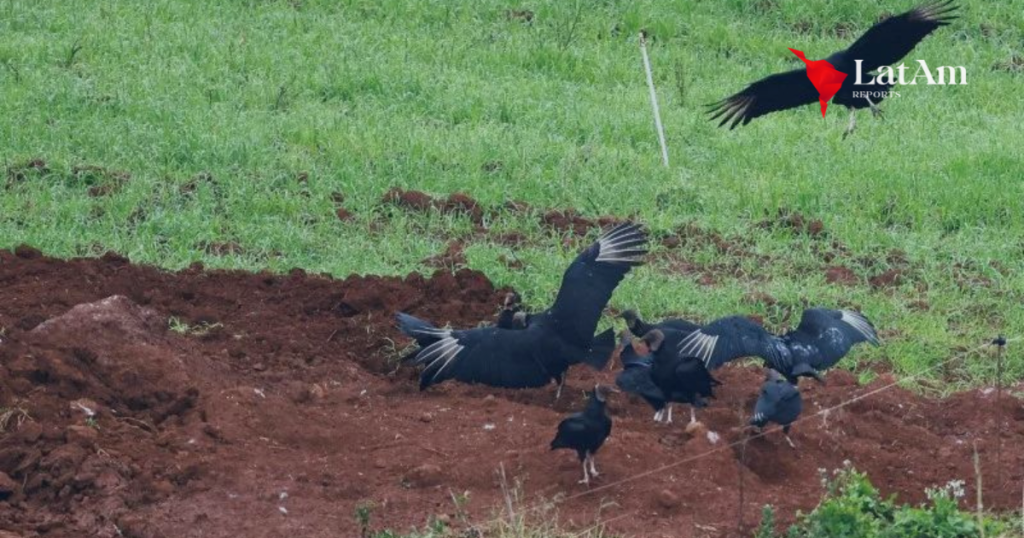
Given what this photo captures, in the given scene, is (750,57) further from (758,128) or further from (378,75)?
(378,75)

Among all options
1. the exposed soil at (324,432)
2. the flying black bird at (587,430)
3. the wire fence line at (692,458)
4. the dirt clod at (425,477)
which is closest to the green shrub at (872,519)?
the exposed soil at (324,432)

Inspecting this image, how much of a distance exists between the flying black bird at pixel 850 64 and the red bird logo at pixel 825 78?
2cm

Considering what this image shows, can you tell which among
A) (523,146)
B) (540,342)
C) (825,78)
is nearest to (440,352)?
(540,342)

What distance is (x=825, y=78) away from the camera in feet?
33.6

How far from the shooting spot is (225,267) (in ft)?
32.0

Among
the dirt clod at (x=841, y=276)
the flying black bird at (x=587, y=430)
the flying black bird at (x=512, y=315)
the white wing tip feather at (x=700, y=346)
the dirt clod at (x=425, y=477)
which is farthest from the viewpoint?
the dirt clod at (x=841, y=276)

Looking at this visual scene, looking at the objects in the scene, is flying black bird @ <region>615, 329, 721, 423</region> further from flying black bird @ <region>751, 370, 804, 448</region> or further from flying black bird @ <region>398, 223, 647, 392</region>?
flying black bird @ <region>751, 370, 804, 448</region>

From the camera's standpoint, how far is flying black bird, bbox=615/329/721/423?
7496 millimetres

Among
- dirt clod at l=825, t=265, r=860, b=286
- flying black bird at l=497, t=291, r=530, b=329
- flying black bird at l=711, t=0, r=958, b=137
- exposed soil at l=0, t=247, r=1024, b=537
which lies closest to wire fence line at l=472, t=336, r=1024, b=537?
exposed soil at l=0, t=247, r=1024, b=537

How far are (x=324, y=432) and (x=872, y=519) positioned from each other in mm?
2393

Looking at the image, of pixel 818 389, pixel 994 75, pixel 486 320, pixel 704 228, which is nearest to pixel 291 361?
pixel 486 320

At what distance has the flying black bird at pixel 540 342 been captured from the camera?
7699 mm

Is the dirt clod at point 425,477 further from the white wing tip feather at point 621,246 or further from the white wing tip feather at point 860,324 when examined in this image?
the white wing tip feather at point 860,324

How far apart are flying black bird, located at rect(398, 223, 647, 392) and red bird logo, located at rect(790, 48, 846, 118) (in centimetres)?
263
